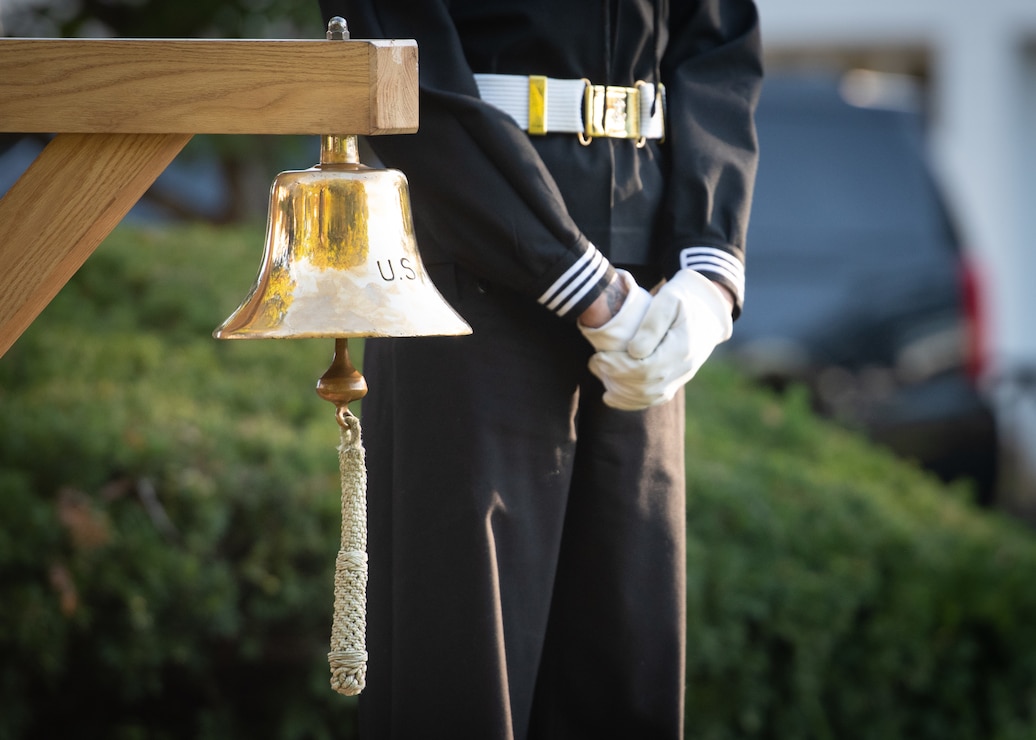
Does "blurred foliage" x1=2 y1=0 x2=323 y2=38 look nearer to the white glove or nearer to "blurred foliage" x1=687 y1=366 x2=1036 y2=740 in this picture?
"blurred foliage" x1=687 y1=366 x2=1036 y2=740

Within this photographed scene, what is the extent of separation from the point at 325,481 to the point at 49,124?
5.38ft

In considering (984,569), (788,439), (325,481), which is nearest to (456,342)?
(325,481)

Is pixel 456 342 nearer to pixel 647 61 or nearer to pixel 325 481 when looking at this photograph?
pixel 647 61

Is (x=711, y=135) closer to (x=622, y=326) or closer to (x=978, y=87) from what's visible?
(x=622, y=326)

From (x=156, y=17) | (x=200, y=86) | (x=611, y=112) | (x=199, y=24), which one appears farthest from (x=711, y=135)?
(x=156, y=17)

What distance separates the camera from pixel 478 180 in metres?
1.69

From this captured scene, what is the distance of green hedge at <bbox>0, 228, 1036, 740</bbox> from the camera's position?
2.64 m

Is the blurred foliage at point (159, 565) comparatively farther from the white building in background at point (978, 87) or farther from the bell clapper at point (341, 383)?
the white building in background at point (978, 87)

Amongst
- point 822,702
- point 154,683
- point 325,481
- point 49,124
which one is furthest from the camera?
point 822,702

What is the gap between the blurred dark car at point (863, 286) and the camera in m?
5.34

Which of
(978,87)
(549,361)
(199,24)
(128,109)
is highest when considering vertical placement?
(128,109)

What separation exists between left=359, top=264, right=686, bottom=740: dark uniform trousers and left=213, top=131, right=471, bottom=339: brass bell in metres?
0.26

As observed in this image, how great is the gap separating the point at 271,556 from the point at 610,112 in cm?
140

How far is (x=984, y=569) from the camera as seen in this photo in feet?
11.5
